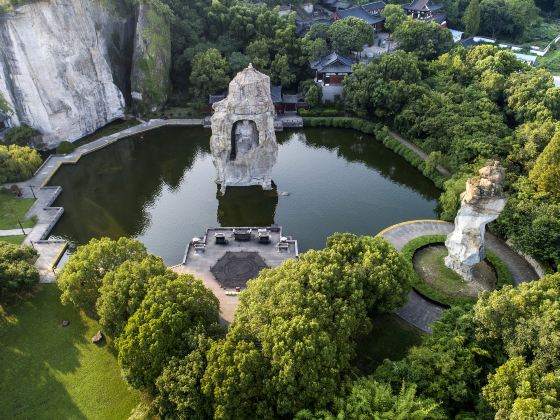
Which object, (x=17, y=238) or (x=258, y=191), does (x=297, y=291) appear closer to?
(x=258, y=191)

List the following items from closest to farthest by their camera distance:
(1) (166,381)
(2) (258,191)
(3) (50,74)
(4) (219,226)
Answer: (1) (166,381) < (4) (219,226) < (2) (258,191) < (3) (50,74)

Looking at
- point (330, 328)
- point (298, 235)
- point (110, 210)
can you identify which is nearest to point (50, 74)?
point (110, 210)

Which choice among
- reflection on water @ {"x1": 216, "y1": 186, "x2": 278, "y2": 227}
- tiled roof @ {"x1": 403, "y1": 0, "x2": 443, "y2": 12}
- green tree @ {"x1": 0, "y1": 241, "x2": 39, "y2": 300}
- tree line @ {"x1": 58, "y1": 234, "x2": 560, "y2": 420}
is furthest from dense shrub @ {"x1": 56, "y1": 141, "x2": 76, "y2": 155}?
tiled roof @ {"x1": 403, "y1": 0, "x2": 443, "y2": 12}

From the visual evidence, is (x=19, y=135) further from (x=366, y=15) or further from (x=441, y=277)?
(x=366, y=15)

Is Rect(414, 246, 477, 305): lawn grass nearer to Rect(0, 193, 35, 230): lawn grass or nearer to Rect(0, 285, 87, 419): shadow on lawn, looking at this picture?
Rect(0, 285, 87, 419): shadow on lawn

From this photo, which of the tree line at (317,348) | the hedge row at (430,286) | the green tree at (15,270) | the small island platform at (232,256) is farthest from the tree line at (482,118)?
the green tree at (15,270)

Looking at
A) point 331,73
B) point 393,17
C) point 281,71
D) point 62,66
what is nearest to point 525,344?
point 331,73

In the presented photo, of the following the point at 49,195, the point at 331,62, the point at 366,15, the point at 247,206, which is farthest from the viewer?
the point at 366,15
